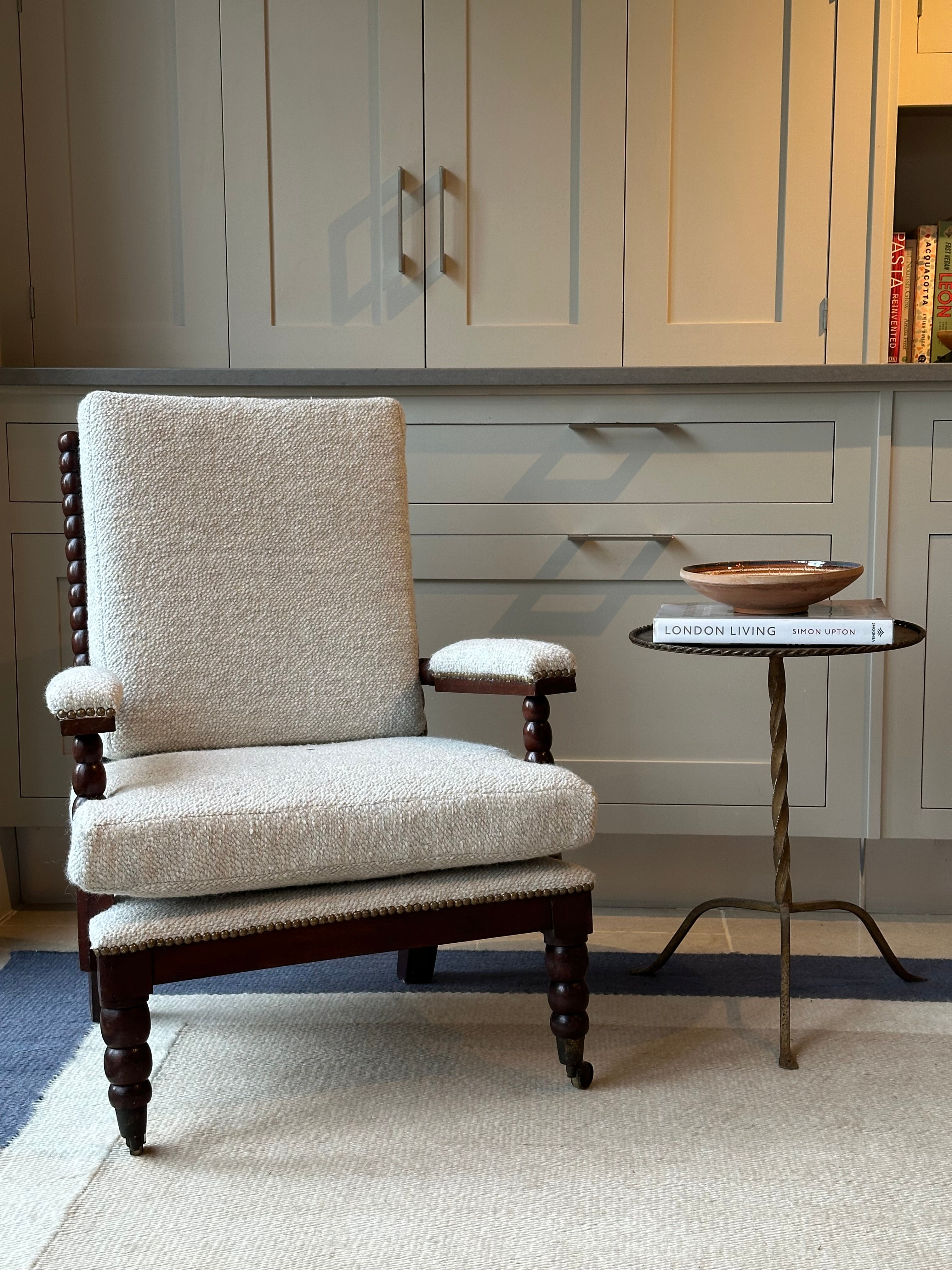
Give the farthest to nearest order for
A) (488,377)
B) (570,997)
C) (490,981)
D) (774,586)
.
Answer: (488,377), (490,981), (774,586), (570,997)

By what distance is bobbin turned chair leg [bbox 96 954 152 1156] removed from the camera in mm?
1187

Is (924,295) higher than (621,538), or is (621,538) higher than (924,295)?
(924,295)

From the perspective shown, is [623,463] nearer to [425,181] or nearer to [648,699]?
[648,699]

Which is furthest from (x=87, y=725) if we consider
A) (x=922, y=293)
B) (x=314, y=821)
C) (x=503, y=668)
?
(x=922, y=293)

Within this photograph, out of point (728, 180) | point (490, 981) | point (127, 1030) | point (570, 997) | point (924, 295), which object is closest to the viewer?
point (127, 1030)

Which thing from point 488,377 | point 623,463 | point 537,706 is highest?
point 488,377

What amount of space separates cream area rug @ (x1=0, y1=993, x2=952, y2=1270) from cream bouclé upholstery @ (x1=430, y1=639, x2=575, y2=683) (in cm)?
53

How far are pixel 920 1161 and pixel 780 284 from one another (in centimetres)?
156

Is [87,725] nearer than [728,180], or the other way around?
[87,725]

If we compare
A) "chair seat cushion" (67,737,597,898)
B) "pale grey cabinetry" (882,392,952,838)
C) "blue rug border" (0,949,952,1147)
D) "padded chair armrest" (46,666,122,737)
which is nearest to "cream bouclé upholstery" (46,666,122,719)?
"padded chair armrest" (46,666,122,737)

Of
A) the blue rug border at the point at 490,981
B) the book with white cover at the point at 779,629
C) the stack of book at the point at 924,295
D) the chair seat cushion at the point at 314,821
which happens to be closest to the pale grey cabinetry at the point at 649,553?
the blue rug border at the point at 490,981

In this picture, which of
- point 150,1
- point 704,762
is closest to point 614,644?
point 704,762

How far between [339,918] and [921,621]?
1.28 meters

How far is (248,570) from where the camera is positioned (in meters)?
1.64
